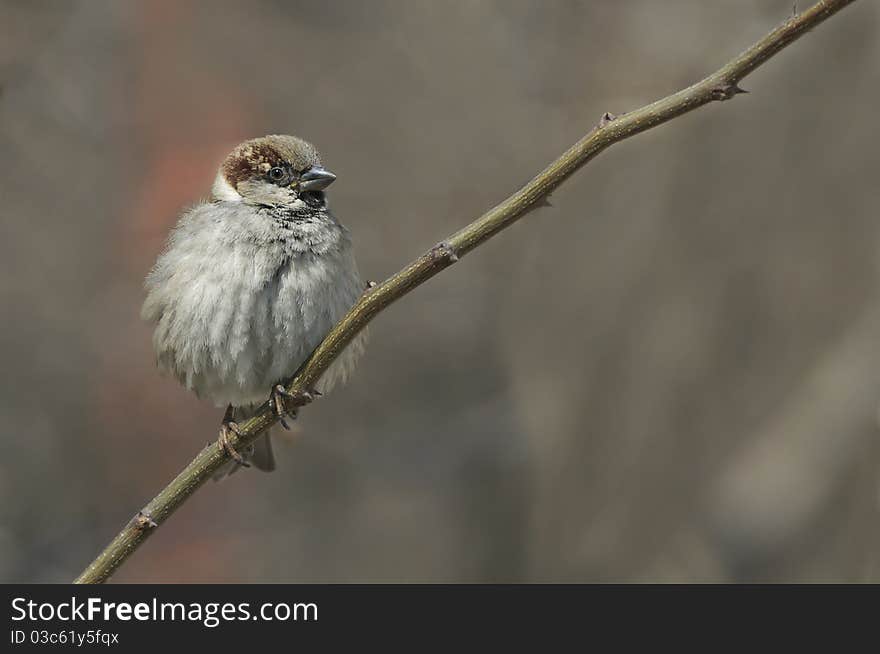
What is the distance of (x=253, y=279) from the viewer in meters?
4.12

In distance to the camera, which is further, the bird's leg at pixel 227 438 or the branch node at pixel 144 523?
the bird's leg at pixel 227 438

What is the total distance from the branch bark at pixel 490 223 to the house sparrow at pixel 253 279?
0.49m

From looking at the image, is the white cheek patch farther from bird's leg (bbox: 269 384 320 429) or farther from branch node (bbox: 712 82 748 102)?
branch node (bbox: 712 82 748 102)

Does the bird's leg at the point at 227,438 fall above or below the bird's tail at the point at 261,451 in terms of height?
below

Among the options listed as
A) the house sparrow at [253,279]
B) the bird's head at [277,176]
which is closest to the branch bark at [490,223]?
the house sparrow at [253,279]

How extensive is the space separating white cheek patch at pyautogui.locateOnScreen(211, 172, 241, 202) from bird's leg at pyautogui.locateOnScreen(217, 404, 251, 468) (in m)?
0.84

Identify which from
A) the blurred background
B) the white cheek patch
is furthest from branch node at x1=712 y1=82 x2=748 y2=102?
the blurred background

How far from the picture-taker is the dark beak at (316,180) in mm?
4273

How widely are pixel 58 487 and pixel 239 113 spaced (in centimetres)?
229

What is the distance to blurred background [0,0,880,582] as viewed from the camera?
6250mm

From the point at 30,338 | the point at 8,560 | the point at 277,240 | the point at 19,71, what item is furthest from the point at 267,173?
the point at 8,560

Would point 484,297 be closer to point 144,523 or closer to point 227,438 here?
point 227,438

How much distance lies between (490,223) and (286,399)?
111 centimetres

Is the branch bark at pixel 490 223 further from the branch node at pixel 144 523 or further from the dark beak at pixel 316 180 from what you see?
the dark beak at pixel 316 180
